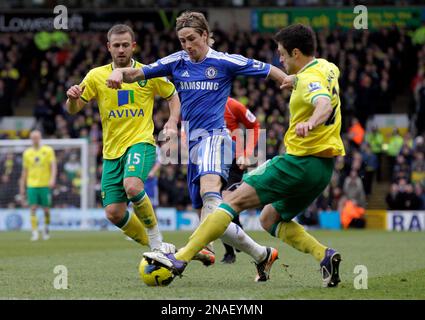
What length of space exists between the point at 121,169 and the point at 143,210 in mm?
543

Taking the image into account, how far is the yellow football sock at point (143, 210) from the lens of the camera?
9688mm

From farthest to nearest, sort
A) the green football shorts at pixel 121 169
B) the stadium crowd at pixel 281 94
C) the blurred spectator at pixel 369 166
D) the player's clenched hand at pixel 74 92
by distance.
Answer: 1. the blurred spectator at pixel 369 166
2. the stadium crowd at pixel 281 94
3. the green football shorts at pixel 121 169
4. the player's clenched hand at pixel 74 92

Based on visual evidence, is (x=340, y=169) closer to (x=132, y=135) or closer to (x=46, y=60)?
(x=46, y=60)

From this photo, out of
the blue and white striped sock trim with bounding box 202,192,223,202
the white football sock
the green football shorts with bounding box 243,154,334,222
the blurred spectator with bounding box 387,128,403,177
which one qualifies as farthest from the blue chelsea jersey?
the blurred spectator with bounding box 387,128,403,177

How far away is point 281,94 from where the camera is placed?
28.3m

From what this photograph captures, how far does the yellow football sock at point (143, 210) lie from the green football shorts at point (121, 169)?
220 mm

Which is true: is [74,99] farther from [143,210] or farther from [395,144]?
[395,144]

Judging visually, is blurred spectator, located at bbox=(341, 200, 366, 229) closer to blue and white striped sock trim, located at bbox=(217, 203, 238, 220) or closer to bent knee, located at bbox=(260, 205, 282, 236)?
bent knee, located at bbox=(260, 205, 282, 236)

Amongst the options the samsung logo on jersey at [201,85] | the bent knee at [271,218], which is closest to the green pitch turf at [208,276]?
the bent knee at [271,218]

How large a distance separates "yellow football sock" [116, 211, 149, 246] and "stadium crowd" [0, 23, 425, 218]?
1319 centimetres

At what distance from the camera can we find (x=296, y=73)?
7.91 metres

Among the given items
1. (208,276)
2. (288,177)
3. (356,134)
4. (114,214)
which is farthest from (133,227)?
(356,134)

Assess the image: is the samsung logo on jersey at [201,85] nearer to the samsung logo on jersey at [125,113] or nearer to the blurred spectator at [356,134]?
the samsung logo on jersey at [125,113]
